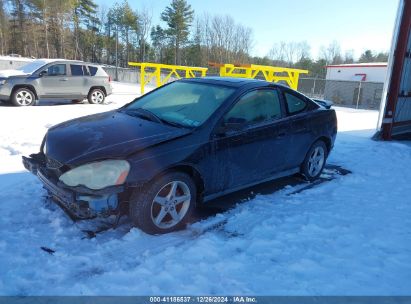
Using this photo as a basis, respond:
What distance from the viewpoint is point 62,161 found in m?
3.39

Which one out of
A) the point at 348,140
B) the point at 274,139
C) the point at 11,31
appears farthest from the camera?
the point at 11,31

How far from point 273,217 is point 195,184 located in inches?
40.6

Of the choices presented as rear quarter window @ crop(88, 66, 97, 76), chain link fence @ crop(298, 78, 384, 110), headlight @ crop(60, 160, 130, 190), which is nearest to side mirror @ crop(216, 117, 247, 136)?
headlight @ crop(60, 160, 130, 190)

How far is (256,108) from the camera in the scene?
4516 mm

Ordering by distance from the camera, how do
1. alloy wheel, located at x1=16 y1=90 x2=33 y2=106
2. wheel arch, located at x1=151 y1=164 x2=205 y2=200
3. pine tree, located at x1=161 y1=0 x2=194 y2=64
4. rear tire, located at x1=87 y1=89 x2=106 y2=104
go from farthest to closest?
pine tree, located at x1=161 y1=0 x2=194 y2=64 < rear tire, located at x1=87 y1=89 x2=106 y2=104 < alloy wheel, located at x1=16 y1=90 x2=33 y2=106 < wheel arch, located at x1=151 y1=164 x2=205 y2=200

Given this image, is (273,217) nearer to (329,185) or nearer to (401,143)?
(329,185)

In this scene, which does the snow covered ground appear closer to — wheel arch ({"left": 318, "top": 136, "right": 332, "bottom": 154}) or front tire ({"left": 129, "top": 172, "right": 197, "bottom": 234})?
front tire ({"left": 129, "top": 172, "right": 197, "bottom": 234})

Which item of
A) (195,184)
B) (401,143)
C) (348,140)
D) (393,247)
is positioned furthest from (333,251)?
(401,143)

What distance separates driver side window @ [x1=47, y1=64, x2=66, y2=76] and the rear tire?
1354 millimetres

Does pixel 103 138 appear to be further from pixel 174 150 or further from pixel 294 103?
pixel 294 103

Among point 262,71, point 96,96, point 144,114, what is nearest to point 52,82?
point 96,96

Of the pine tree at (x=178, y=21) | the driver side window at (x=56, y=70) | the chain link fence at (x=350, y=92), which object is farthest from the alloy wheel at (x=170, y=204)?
the pine tree at (x=178, y=21)

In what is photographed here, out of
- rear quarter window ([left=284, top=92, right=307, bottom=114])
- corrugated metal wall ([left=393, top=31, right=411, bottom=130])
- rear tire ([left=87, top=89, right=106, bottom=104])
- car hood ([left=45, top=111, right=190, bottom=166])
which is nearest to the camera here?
car hood ([left=45, top=111, right=190, bottom=166])

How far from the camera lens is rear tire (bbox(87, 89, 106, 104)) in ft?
45.7
